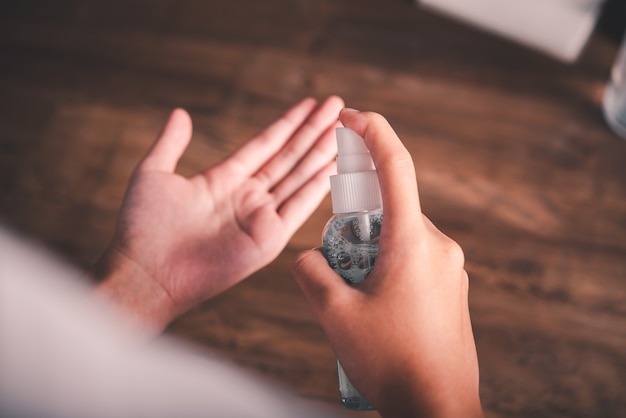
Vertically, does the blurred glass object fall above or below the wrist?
above

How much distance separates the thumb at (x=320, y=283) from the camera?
19.6 inches

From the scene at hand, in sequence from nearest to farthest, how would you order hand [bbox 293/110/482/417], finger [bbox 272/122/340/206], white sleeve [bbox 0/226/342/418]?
hand [bbox 293/110/482/417] < white sleeve [bbox 0/226/342/418] < finger [bbox 272/122/340/206]

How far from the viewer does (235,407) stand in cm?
70

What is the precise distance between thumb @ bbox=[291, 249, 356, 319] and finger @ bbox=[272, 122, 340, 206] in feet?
0.89

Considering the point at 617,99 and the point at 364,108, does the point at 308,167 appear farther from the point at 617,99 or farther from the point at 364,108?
the point at 617,99

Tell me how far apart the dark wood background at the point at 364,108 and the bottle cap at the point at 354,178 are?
16.5 inches

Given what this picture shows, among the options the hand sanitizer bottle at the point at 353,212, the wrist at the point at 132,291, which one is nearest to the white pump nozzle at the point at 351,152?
the hand sanitizer bottle at the point at 353,212

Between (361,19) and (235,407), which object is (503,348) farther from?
(361,19)

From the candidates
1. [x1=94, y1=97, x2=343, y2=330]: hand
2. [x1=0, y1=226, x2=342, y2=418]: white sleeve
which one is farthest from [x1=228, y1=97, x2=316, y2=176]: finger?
[x1=0, y1=226, x2=342, y2=418]: white sleeve

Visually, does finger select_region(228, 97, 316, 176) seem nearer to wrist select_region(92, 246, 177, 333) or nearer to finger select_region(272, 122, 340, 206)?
finger select_region(272, 122, 340, 206)

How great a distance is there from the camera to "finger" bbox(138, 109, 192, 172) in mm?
772

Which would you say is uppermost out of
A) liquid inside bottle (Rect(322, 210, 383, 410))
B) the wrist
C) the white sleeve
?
liquid inside bottle (Rect(322, 210, 383, 410))

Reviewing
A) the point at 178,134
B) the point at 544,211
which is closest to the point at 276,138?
the point at 178,134

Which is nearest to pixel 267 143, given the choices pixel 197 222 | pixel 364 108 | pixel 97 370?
pixel 197 222
